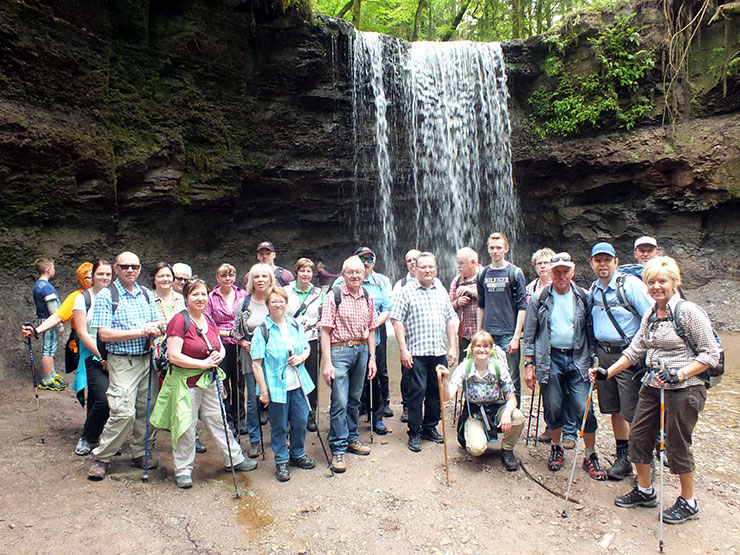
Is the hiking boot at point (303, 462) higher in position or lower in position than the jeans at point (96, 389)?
lower

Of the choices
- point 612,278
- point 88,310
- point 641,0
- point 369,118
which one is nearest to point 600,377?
point 612,278

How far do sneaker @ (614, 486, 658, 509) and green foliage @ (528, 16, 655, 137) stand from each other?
38.7ft

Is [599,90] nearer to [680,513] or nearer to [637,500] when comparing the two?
[637,500]

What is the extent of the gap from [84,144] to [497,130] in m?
10.8

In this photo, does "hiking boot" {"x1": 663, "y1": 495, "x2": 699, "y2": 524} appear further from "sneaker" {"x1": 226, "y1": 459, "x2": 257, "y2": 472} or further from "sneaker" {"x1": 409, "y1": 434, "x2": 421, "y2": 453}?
"sneaker" {"x1": 226, "y1": 459, "x2": 257, "y2": 472}

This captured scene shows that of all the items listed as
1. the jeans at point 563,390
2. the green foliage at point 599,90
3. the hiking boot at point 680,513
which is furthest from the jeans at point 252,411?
the green foliage at point 599,90

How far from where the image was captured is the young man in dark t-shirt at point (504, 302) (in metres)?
5.34

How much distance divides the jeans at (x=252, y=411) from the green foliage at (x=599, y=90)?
12208 mm

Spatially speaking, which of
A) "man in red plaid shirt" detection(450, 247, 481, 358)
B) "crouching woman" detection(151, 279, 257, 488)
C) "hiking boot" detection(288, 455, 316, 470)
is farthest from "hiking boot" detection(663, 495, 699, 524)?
"crouching woman" detection(151, 279, 257, 488)

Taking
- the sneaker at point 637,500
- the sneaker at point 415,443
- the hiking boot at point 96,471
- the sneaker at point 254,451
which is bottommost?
the sneaker at point 637,500

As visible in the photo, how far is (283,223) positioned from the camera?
45.3 ft

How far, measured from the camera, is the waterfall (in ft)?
43.2

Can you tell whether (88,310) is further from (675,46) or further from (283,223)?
(675,46)

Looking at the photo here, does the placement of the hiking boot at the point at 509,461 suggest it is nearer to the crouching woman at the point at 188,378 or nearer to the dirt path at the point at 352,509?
the dirt path at the point at 352,509
